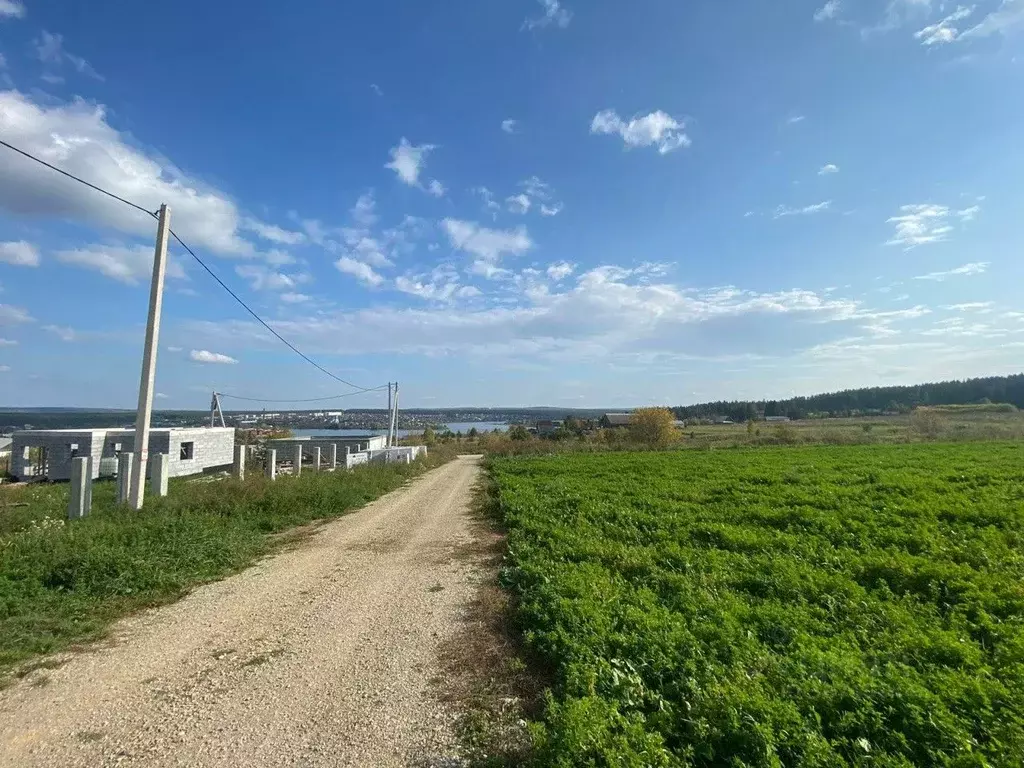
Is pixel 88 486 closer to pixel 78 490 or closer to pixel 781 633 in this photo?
pixel 78 490

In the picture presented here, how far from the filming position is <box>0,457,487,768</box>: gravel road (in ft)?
12.1

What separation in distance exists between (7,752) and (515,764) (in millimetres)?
3354

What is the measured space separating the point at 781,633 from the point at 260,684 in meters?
4.64

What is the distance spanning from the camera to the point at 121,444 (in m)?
27.9

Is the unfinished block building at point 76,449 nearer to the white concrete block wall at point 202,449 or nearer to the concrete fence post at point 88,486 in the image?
the white concrete block wall at point 202,449

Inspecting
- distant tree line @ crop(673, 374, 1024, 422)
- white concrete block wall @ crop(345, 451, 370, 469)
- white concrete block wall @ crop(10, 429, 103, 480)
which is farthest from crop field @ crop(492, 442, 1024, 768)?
distant tree line @ crop(673, 374, 1024, 422)

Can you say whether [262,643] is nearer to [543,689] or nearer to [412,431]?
[543,689]

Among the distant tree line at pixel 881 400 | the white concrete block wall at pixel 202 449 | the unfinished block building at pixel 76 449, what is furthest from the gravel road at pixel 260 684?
the distant tree line at pixel 881 400

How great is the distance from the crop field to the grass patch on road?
15.1 ft

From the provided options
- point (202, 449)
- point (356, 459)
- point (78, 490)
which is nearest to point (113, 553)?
point (78, 490)

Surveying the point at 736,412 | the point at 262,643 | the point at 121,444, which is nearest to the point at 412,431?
the point at 121,444

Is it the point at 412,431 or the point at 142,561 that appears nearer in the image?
the point at 142,561

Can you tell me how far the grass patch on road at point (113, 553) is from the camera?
5.84 m

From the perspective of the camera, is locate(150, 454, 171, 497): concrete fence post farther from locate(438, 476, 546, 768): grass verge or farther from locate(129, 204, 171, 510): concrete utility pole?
locate(438, 476, 546, 768): grass verge
